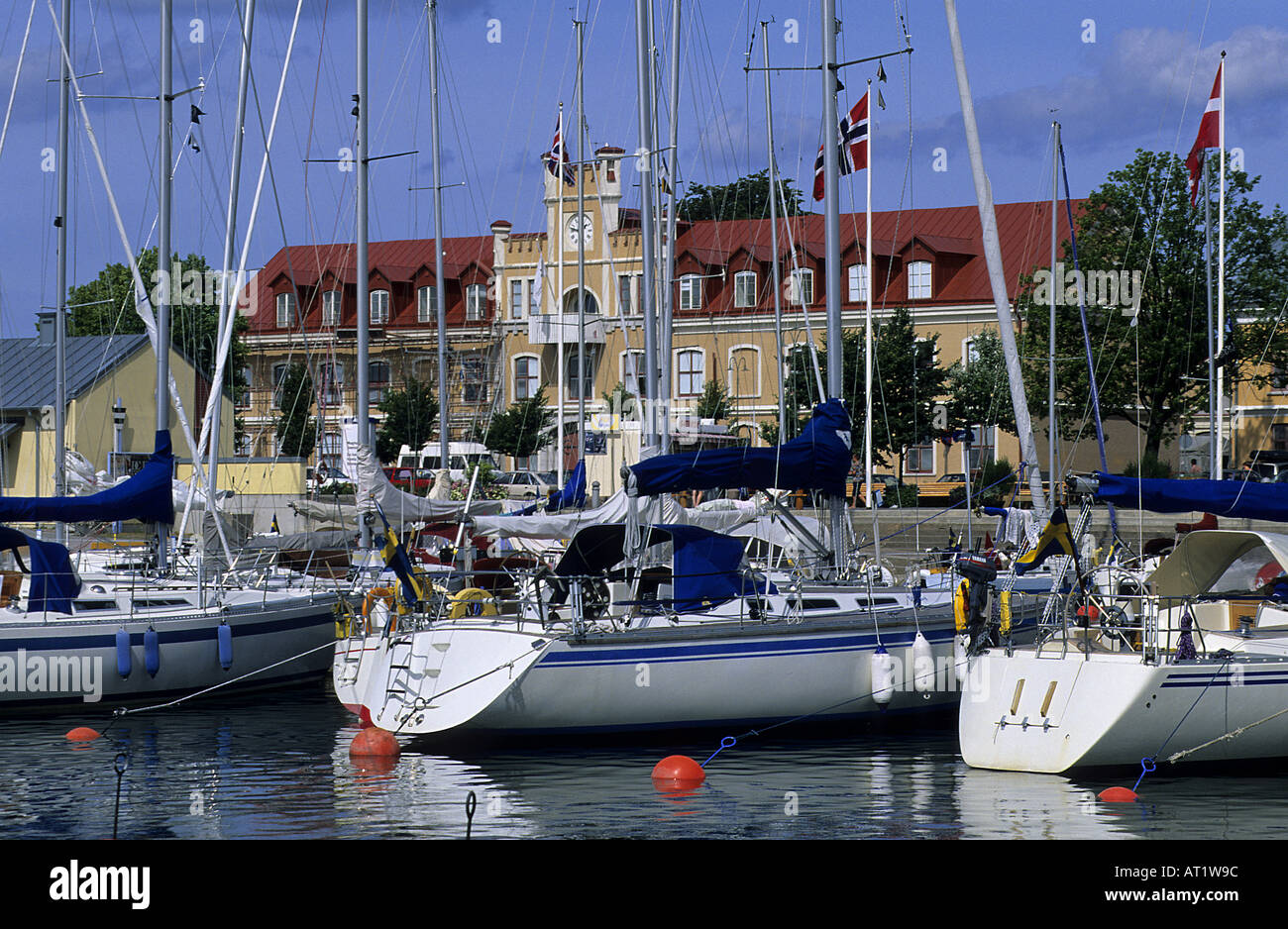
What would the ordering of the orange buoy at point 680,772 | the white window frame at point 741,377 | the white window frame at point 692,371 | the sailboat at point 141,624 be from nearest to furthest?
the orange buoy at point 680,772, the sailboat at point 141,624, the white window frame at point 741,377, the white window frame at point 692,371

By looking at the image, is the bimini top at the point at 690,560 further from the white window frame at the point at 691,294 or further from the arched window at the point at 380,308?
the arched window at the point at 380,308

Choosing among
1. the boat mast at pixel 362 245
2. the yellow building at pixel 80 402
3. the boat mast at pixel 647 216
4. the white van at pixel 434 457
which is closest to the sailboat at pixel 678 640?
the boat mast at pixel 647 216

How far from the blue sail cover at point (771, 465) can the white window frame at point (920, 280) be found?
44.9 m

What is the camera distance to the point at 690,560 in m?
17.8

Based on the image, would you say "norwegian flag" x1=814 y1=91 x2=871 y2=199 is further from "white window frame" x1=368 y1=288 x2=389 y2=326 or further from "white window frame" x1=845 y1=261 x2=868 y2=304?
"white window frame" x1=368 y1=288 x2=389 y2=326

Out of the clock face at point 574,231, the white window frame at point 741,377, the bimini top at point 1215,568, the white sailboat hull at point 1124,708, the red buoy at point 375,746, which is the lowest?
the red buoy at point 375,746

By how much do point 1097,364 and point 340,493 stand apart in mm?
22736

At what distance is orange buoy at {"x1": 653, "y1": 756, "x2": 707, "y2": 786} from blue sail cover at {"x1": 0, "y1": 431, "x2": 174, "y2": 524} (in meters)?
9.23

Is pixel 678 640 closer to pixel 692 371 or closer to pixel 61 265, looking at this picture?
pixel 61 265

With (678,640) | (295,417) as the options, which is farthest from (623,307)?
(678,640)

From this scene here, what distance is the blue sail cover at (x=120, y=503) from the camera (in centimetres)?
1944

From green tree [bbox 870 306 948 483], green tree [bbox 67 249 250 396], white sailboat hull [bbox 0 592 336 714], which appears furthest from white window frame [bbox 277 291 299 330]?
white sailboat hull [bbox 0 592 336 714]

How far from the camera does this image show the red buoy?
15.8m
